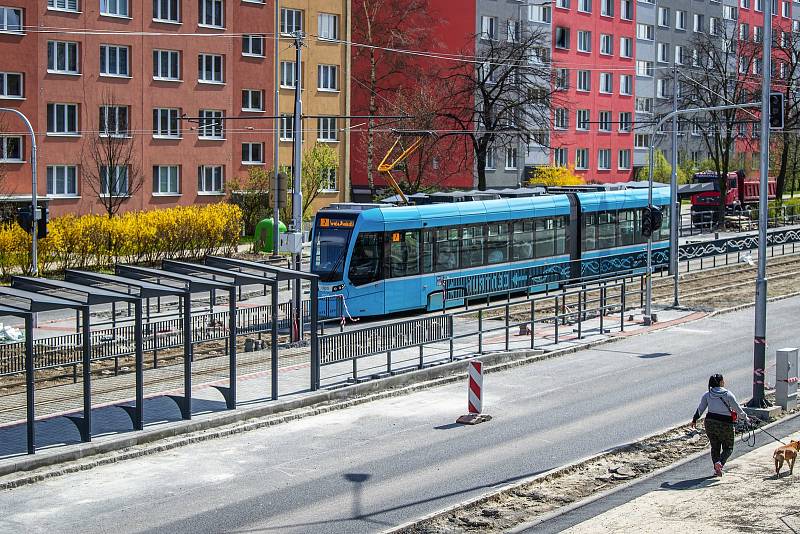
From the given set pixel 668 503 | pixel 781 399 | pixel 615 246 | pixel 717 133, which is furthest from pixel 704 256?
pixel 668 503

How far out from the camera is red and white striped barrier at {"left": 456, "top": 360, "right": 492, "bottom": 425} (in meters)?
20.2

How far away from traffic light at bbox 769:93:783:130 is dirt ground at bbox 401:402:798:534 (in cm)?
588

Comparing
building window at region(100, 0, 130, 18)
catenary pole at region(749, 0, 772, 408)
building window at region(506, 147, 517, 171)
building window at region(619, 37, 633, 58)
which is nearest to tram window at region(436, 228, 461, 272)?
catenary pole at region(749, 0, 772, 408)

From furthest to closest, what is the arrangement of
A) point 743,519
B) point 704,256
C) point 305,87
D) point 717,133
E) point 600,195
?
point 717,133, point 305,87, point 704,256, point 600,195, point 743,519

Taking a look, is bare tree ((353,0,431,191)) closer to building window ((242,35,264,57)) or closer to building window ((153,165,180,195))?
building window ((242,35,264,57))

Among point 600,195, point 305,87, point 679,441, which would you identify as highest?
point 305,87

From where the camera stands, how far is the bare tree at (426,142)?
60.3 m

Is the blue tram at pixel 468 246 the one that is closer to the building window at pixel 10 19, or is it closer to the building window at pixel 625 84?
the building window at pixel 10 19

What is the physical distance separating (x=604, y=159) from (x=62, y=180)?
138ft

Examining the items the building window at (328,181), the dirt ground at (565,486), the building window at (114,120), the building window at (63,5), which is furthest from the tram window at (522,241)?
the building window at (63,5)

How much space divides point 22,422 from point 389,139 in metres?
47.9

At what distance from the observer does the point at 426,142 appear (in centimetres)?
6250

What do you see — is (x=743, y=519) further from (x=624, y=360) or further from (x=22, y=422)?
(x=624, y=360)

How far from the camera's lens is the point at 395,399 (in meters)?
22.4
